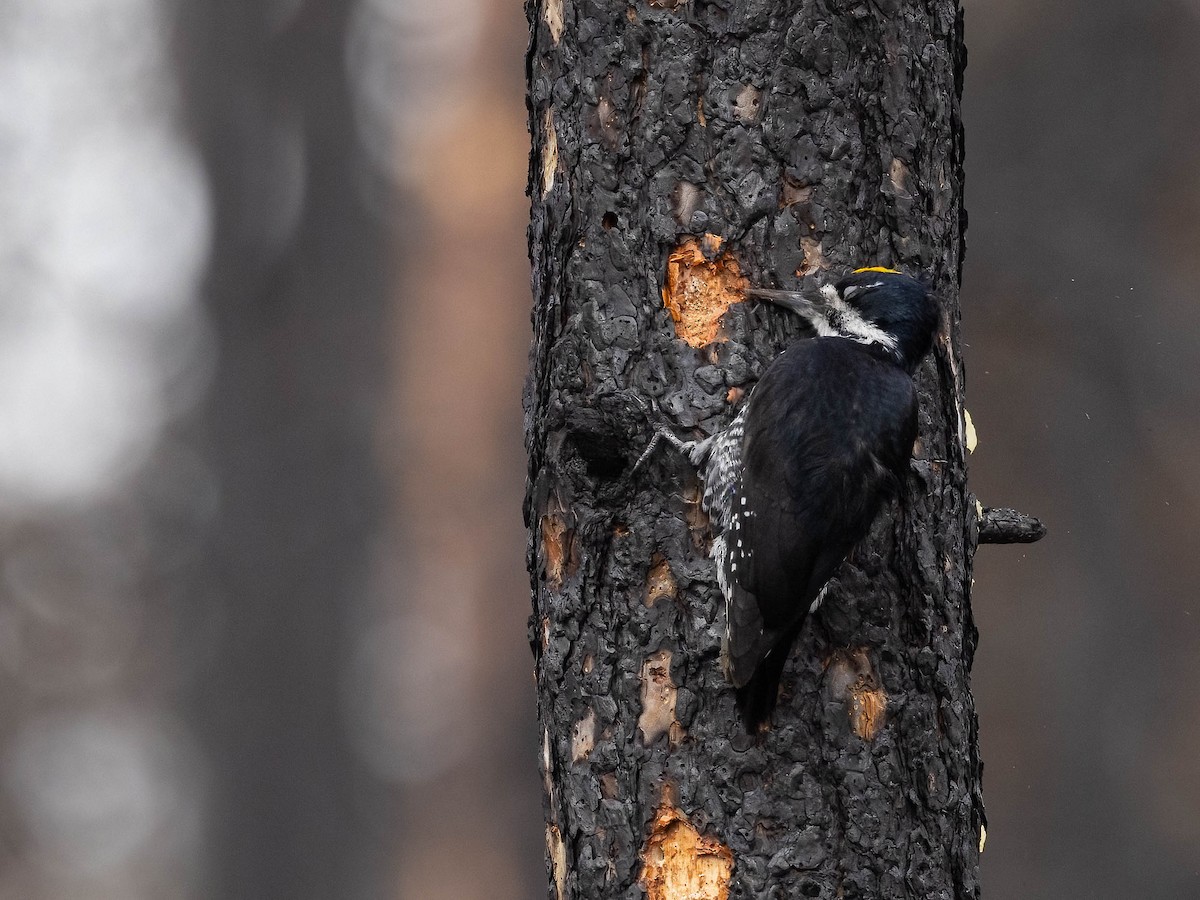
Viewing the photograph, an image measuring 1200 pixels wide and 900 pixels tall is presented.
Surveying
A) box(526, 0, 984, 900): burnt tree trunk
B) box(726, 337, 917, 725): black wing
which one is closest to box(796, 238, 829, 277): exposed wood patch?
box(526, 0, 984, 900): burnt tree trunk

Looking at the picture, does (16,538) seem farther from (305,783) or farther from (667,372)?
(667,372)

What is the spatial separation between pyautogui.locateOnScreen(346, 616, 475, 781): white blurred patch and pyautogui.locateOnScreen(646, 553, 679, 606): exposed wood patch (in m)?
4.89

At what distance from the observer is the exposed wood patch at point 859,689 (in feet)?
7.10

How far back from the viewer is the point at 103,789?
8.39 m

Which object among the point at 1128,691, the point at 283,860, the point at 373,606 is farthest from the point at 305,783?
the point at 1128,691

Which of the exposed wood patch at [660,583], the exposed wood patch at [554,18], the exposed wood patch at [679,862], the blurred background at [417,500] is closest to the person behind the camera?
the exposed wood patch at [679,862]

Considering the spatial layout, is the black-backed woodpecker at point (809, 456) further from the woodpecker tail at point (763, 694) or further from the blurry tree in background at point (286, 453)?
the blurry tree in background at point (286, 453)

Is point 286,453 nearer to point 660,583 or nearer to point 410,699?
point 410,699

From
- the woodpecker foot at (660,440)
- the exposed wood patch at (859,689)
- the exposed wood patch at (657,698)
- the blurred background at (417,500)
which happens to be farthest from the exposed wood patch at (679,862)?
the blurred background at (417,500)

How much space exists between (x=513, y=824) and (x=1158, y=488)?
11.7 feet

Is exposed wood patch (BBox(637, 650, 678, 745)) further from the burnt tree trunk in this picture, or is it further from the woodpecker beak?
the woodpecker beak

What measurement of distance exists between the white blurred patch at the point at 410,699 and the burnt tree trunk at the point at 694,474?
4.77 meters

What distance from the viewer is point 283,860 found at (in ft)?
24.8

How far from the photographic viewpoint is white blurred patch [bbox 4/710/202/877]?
8109 mm
